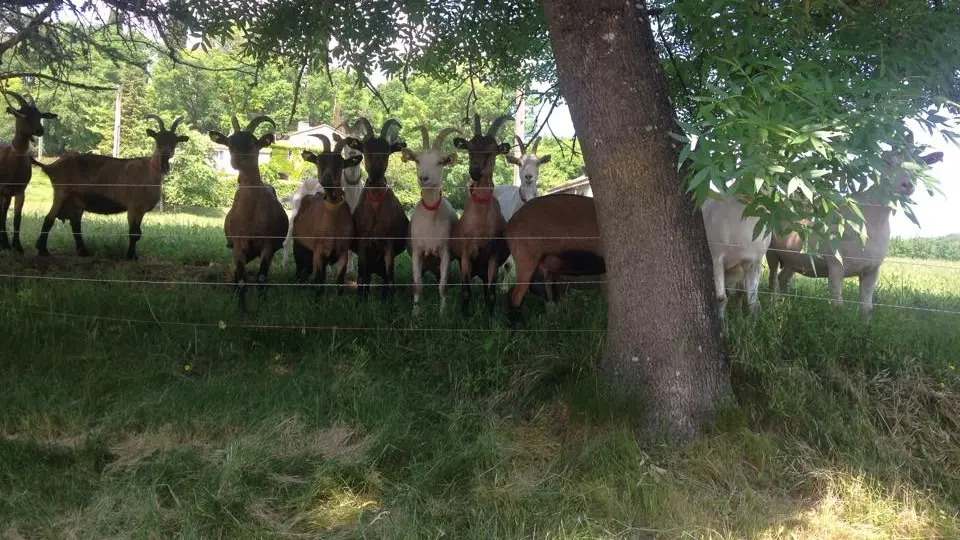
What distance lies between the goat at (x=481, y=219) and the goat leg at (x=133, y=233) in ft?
15.4

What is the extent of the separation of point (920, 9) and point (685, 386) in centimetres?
289

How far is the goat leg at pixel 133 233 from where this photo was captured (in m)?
10.2

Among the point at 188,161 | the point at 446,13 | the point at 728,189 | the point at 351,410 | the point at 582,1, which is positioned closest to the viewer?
the point at 728,189

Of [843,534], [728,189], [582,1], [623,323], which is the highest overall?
[582,1]

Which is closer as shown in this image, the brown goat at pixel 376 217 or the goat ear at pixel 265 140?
the brown goat at pixel 376 217

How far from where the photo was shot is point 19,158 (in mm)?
11375

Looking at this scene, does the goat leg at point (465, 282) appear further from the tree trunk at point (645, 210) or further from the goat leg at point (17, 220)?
the goat leg at point (17, 220)

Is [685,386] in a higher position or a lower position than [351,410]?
higher

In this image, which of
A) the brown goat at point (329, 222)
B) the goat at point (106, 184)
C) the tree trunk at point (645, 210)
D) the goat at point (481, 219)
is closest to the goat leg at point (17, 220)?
the goat at point (106, 184)

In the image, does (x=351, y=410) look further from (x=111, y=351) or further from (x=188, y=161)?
(x=188, y=161)

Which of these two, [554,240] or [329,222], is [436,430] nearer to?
[554,240]

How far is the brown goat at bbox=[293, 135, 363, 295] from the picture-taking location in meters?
8.24

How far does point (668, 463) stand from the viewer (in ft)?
15.5

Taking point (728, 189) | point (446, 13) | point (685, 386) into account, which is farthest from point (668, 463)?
point (446, 13)
